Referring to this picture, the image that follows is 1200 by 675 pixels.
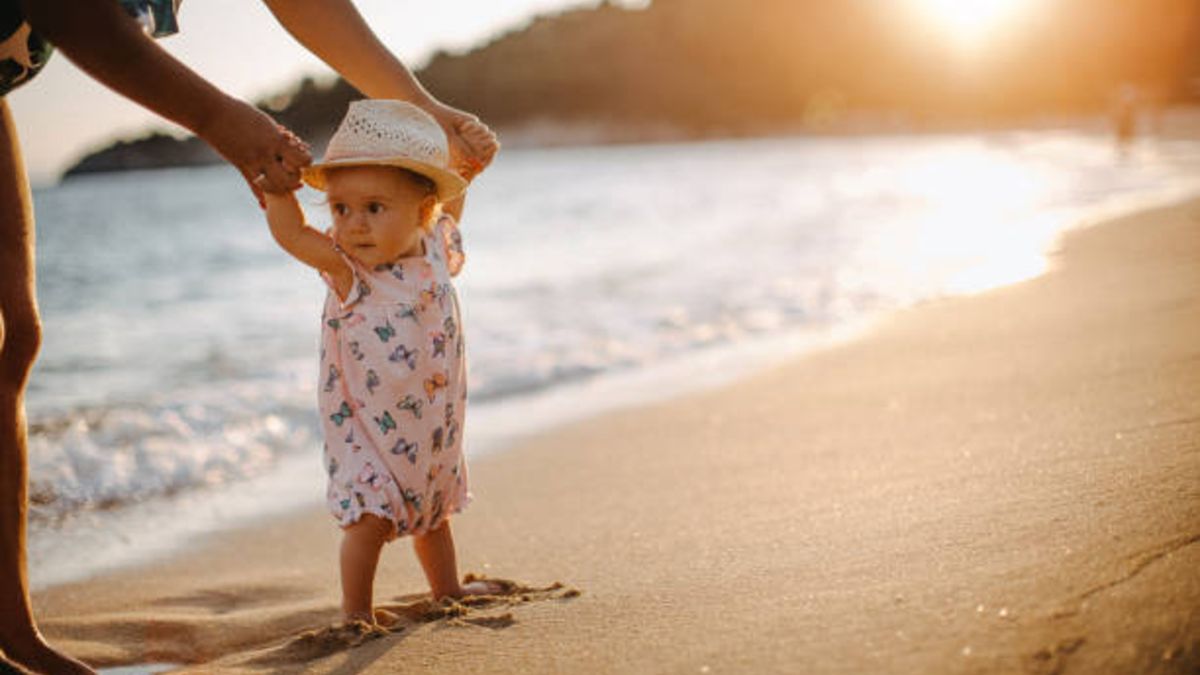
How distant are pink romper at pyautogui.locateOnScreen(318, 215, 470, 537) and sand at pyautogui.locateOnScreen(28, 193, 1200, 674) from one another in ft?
0.87

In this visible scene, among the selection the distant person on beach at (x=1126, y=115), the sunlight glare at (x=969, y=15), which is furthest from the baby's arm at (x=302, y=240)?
the sunlight glare at (x=969, y=15)

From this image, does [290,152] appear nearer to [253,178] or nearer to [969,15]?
[253,178]

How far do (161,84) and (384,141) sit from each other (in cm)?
49

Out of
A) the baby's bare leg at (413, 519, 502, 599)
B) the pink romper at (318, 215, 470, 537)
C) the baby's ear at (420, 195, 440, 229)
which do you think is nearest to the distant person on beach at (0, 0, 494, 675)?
the baby's ear at (420, 195, 440, 229)

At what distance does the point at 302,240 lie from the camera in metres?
2.03

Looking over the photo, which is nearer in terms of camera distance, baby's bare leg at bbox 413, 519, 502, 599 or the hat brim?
the hat brim

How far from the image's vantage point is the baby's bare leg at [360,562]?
219cm

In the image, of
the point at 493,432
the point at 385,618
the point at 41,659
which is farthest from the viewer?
the point at 493,432

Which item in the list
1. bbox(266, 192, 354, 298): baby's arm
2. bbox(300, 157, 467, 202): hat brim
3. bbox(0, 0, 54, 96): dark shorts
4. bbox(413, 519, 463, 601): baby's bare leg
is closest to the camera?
bbox(0, 0, 54, 96): dark shorts

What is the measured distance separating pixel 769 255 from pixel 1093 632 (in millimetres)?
9741

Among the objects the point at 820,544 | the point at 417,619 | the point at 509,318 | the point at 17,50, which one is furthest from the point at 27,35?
the point at 509,318

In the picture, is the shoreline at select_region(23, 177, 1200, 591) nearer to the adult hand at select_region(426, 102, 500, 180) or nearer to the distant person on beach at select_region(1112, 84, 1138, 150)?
the adult hand at select_region(426, 102, 500, 180)

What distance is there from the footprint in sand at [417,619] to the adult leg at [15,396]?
401 mm

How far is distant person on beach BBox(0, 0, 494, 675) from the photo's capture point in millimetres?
1633
